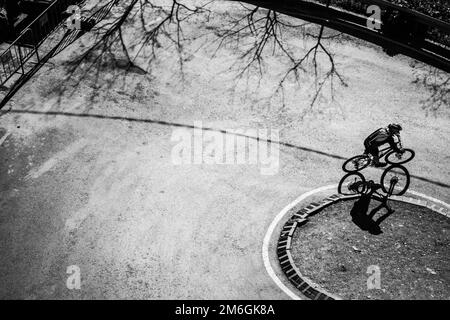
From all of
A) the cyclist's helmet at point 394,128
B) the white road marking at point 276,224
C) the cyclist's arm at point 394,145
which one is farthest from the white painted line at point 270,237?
the cyclist's helmet at point 394,128

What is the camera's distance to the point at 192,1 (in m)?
17.4

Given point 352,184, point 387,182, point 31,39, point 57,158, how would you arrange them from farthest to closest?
point 31,39 → point 57,158 → point 387,182 → point 352,184

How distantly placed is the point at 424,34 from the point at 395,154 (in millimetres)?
6333

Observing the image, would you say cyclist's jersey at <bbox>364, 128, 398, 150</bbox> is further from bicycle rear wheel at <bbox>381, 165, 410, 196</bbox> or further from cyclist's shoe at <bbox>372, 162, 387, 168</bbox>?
bicycle rear wheel at <bbox>381, 165, 410, 196</bbox>

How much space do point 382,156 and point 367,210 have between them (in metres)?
1.58

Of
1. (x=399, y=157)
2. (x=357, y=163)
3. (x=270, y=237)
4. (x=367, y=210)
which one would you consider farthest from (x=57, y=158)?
(x=399, y=157)

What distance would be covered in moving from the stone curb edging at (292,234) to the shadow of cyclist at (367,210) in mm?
183

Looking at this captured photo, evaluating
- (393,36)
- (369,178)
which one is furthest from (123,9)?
(369,178)

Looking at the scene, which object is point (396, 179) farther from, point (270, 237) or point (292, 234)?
point (270, 237)

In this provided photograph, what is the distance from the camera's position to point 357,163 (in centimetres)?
1162

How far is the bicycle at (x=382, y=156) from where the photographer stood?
37.7 ft
